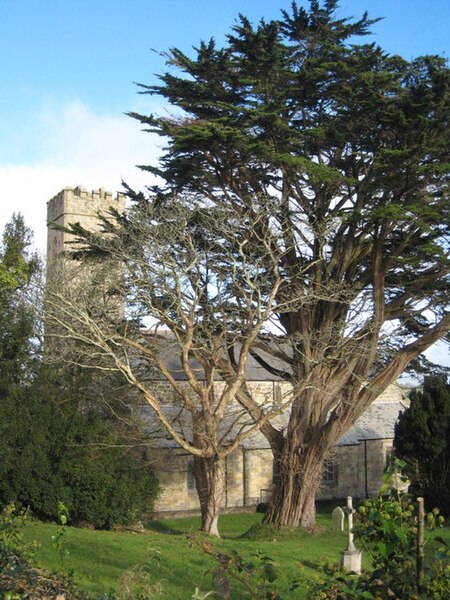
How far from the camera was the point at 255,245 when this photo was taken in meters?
17.7

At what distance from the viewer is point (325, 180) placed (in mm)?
16703

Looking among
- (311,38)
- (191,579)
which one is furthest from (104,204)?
(191,579)

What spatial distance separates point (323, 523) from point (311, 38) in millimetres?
15064

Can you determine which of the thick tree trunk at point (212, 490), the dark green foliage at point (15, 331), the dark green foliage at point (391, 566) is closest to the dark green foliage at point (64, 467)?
the dark green foliage at point (15, 331)

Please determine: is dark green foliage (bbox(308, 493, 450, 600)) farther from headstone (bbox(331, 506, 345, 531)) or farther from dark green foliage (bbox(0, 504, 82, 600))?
headstone (bbox(331, 506, 345, 531))

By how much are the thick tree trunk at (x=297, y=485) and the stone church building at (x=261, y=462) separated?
13.8ft

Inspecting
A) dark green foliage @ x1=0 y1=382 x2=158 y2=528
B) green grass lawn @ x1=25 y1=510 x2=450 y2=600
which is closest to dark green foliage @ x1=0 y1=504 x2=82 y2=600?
green grass lawn @ x1=25 y1=510 x2=450 y2=600

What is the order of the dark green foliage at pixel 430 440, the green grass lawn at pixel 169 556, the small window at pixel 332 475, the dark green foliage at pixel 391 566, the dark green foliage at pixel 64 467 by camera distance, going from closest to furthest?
the dark green foliage at pixel 391 566, the green grass lawn at pixel 169 556, the dark green foliage at pixel 64 467, the dark green foliage at pixel 430 440, the small window at pixel 332 475

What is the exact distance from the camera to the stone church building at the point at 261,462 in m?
25.8

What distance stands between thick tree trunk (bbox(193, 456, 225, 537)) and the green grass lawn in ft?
5.13

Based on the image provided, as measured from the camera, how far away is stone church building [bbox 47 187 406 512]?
84.6 ft

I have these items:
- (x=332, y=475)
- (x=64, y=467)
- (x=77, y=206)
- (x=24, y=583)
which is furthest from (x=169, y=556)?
(x=77, y=206)

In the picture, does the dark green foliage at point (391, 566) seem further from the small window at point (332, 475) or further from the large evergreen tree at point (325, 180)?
the small window at point (332, 475)

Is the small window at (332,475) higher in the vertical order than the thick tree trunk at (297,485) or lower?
lower
